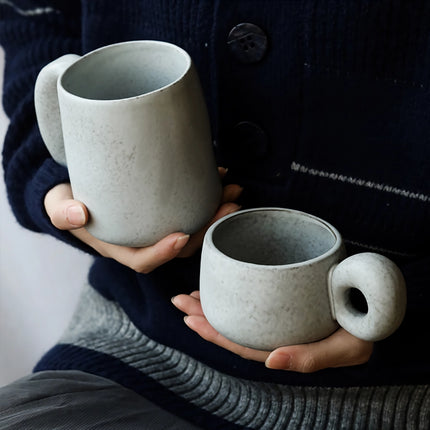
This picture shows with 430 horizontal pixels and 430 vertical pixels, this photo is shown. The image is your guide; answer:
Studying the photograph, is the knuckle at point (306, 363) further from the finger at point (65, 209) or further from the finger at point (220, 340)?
the finger at point (65, 209)

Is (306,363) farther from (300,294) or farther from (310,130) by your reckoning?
(310,130)

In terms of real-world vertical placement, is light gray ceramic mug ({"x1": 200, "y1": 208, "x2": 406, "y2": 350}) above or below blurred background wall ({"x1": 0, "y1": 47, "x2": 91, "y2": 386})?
above

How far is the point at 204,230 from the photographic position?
0.54 meters

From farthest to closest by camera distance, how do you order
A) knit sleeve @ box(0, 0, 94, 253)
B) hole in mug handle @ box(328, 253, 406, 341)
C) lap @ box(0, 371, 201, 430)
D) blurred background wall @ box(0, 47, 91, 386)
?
1. blurred background wall @ box(0, 47, 91, 386)
2. knit sleeve @ box(0, 0, 94, 253)
3. lap @ box(0, 371, 201, 430)
4. hole in mug handle @ box(328, 253, 406, 341)

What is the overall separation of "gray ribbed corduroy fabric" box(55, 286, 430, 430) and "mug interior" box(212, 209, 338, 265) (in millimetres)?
137

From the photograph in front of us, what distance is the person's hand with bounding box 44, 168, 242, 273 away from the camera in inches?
18.7

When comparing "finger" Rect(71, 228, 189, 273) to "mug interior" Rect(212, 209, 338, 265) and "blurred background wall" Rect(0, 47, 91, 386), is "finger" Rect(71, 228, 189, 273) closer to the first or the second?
"mug interior" Rect(212, 209, 338, 265)

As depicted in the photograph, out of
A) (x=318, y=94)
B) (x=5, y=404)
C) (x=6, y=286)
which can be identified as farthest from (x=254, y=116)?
(x=6, y=286)

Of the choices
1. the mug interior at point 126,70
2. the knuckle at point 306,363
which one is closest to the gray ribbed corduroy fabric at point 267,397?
the knuckle at point 306,363

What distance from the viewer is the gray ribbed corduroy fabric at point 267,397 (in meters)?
0.56

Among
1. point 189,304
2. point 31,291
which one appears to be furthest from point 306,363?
point 31,291

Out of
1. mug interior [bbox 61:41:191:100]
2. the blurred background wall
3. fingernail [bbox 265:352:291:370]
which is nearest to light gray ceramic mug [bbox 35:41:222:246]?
mug interior [bbox 61:41:191:100]

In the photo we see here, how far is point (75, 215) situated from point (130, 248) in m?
0.07

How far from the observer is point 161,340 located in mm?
642
